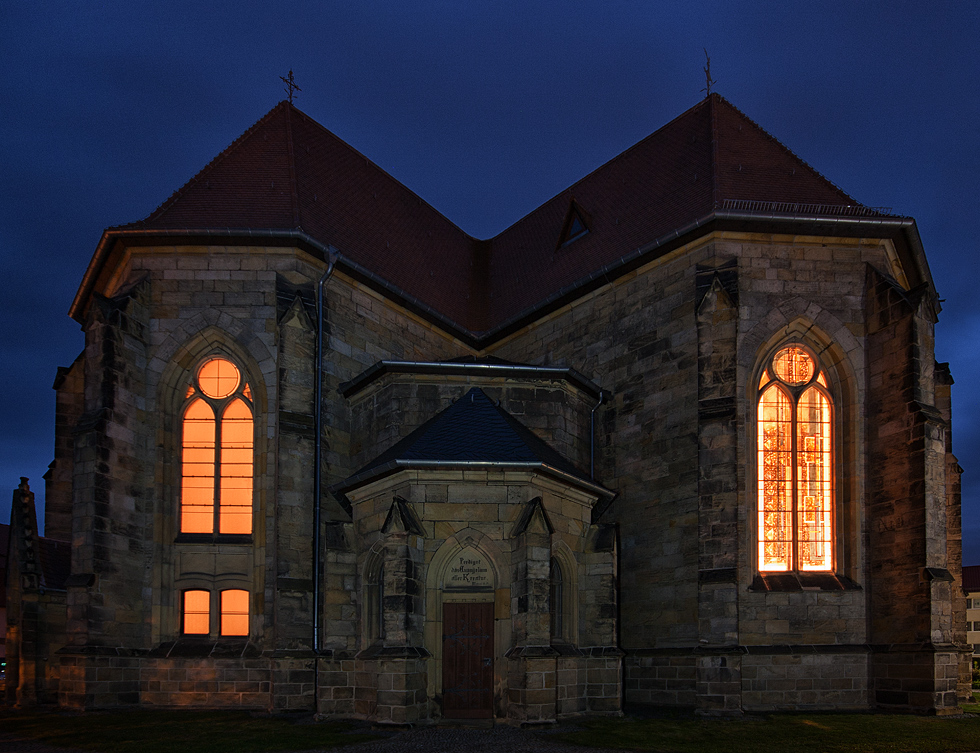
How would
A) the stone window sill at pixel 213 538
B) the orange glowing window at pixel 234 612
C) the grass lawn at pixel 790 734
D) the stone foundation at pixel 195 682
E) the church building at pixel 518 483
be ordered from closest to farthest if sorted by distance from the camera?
1. the grass lawn at pixel 790 734
2. the church building at pixel 518 483
3. the stone foundation at pixel 195 682
4. the orange glowing window at pixel 234 612
5. the stone window sill at pixel 213 538

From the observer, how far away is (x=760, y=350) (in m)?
16.5

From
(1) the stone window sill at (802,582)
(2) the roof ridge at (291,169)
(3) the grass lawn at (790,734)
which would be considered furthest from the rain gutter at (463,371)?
(3) the grass lawn at (790,734)

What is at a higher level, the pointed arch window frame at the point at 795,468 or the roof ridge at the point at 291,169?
the roof ridge at the point at 291,169

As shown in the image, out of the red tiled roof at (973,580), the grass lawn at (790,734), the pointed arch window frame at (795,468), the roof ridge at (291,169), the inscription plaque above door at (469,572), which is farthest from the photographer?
the red tiled roof at (973,580)

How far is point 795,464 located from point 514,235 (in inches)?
489

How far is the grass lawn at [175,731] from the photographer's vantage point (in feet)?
37.9

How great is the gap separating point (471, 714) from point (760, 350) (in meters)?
8.52

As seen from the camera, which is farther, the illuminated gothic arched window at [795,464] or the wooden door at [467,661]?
the illuminated gothic arched window at [795,464]

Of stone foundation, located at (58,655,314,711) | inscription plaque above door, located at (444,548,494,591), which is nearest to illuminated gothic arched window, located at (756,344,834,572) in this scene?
inscription plaque above door, located at (444,548,494,591)

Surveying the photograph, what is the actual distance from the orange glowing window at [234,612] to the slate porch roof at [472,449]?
2.75 metres

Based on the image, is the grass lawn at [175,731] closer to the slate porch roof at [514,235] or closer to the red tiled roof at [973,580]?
the slate porch roof at [514,235]

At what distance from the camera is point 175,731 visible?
42.2 feet

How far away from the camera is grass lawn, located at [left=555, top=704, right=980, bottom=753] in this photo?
11.4 metres

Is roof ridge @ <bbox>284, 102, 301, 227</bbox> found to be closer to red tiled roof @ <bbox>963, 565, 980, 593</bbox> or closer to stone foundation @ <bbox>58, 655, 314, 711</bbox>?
stone foundation @ <bbox>58, 655, 314, 711</bbox>
